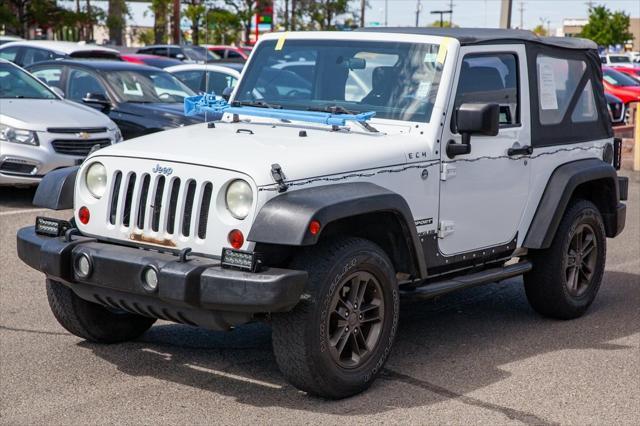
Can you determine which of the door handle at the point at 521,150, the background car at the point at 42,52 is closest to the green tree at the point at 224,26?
the background car at the point at 42,52

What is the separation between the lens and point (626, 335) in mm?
6793

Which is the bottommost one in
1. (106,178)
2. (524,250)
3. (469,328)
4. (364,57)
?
(469,328)

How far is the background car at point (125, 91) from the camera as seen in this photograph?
1295 centimetres

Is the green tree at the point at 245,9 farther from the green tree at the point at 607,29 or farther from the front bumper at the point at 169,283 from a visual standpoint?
the green tree at the point at 607,29

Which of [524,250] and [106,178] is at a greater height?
[106,178]

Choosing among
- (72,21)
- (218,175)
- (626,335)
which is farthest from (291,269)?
(72,21)

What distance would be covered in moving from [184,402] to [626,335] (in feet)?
10.1

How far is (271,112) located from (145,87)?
7.81 meters

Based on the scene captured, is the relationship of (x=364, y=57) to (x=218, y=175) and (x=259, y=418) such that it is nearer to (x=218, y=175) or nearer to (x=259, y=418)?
(x=218, y=175)

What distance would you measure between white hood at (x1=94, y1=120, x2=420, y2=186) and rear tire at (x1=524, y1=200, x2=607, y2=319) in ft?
5.19

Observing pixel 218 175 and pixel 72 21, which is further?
pixel 72 21

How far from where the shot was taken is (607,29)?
304ft

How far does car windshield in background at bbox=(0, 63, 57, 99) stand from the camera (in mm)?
12242

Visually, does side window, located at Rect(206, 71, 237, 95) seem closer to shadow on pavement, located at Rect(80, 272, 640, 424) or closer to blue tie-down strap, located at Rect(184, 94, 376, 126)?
shadow on pavement, located at Rect(80, 272, 640, 424)
